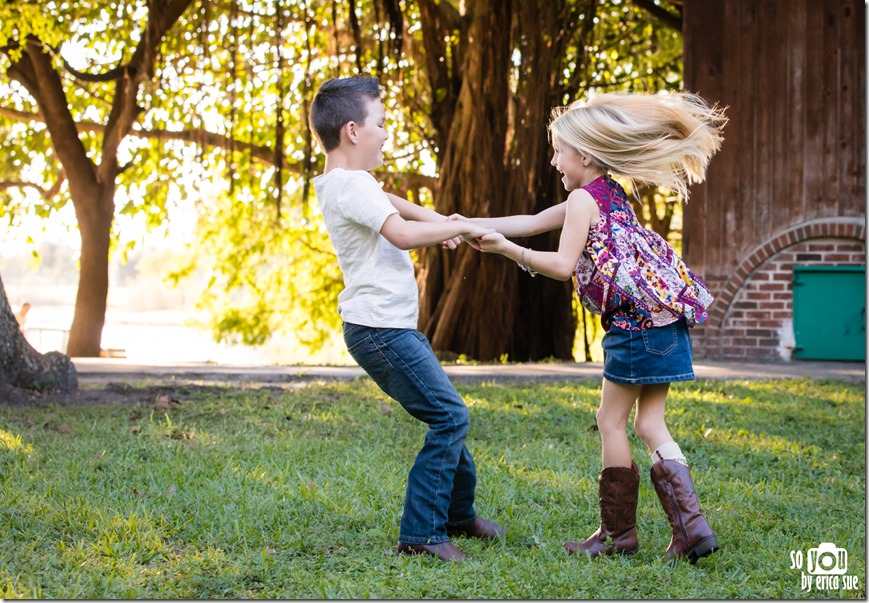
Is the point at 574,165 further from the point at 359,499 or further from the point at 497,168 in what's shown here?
the point at 497,168

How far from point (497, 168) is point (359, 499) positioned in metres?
7.07

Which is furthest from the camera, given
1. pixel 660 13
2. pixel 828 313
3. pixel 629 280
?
pixel 660 13

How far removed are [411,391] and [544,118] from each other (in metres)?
7.84

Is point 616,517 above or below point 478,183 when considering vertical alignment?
below

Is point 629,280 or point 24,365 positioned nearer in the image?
point 629,280

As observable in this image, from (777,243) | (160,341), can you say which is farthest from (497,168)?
(160,341)

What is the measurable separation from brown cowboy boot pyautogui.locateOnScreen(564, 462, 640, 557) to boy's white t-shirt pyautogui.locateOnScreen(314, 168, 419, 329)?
87 cm

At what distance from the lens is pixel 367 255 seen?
3.18 meters

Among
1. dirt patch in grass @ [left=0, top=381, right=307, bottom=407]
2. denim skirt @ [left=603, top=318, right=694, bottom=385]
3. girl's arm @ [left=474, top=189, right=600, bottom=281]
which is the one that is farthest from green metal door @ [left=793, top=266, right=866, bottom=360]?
girl's arm @ [left=474, top=189, right=600, bottom=281]

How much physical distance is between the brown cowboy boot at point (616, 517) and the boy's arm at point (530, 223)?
0.91 m

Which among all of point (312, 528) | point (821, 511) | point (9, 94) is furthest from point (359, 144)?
point (9, 94)

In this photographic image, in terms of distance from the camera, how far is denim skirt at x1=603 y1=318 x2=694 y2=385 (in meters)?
3.17

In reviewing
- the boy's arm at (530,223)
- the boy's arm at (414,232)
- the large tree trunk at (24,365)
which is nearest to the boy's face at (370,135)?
the boy's arm at (414,232)

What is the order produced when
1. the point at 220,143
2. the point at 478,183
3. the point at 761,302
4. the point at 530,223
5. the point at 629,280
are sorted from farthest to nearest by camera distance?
the point at 220,143
the point at 478,183
the point at 761,302
the point at 530,223
the point at 629,280
